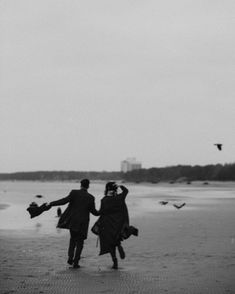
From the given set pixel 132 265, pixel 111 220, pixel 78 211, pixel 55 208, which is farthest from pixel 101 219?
pixel 55 208

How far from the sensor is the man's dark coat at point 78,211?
9297 millimetres

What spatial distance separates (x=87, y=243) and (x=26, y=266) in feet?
13.8

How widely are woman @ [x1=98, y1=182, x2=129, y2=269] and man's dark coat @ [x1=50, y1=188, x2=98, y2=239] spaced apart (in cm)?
22

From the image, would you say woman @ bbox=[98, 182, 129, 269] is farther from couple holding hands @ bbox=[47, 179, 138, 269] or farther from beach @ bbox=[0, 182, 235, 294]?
beach @ bbox=[0, 182, 235, 294]

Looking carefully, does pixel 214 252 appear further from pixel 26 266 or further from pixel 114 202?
pixel 26 266

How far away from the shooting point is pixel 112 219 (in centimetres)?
942

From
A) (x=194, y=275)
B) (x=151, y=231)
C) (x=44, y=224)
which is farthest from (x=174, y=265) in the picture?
(x=44, y=224)

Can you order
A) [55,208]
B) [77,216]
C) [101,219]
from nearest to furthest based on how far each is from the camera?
[77,216] → [101,219] → [55,208]

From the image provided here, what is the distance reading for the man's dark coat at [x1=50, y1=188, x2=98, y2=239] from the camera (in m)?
9.30

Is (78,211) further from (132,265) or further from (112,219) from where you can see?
(132,265)

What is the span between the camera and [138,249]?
1204 centimetres

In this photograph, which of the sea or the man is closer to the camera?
the man

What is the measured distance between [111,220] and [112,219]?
3 centimetres

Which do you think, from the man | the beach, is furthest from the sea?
the man
